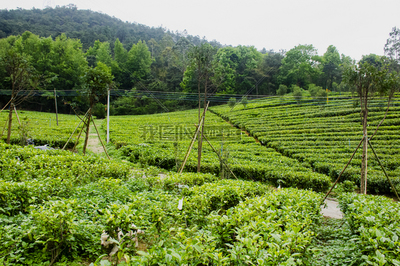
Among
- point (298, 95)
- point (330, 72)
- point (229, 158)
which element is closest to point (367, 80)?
point (229, 158)

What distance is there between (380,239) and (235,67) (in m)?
52.6

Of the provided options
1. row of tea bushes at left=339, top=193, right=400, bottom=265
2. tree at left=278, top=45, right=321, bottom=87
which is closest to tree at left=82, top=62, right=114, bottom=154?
row of tea bushes at left=339, top=193, right=400, bottom=265

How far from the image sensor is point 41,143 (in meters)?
13.2

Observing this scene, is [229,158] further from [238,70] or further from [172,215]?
[238,70]

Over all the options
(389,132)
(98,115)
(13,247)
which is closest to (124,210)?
(13,247)

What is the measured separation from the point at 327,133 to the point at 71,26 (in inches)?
3631

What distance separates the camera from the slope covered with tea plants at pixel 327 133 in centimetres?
1375

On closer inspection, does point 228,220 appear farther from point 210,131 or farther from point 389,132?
point 389,132

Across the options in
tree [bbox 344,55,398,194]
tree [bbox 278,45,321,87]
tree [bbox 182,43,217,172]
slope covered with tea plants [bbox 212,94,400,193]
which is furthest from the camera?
tree [bbox 278,45,321,87]

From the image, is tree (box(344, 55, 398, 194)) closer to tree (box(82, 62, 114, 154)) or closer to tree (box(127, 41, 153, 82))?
tree (box(82, 62, 114, 154))

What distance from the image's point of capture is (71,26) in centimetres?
7894

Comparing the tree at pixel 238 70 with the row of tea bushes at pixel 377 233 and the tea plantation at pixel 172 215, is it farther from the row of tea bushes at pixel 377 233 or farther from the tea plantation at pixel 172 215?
the row of tea bushes at pixel 377 233

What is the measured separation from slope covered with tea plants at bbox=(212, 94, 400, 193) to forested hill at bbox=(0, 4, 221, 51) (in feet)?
188

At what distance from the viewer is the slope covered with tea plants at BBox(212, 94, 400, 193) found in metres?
13.8
